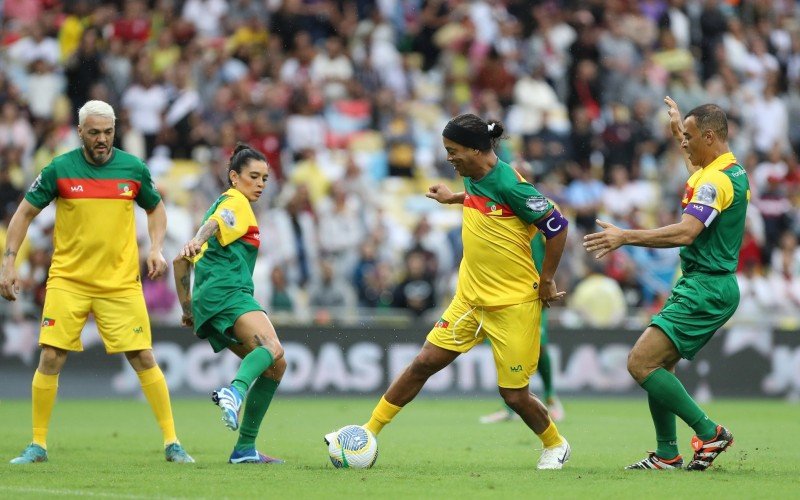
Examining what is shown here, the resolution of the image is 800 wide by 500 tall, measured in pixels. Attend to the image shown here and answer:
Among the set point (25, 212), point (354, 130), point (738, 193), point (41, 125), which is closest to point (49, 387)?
point (25, 212)

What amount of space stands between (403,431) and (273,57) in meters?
11.2

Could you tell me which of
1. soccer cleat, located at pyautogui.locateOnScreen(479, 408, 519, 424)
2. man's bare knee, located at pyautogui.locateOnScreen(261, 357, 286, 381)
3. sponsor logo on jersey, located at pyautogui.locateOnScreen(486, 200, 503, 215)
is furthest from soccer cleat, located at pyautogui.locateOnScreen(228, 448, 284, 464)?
soccer cleat, located at pyautogui.locateOnScreen(479, 408, 519, 424)

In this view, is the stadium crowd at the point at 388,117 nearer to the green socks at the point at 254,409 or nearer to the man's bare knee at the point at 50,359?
the man's bare knee at the point at 50,359

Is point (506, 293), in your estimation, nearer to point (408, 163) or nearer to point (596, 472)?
point (596, 472)

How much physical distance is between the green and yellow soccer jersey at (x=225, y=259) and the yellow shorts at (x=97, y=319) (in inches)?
27.5

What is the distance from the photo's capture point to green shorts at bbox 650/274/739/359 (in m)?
9.80

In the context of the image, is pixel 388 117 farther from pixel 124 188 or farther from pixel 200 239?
pixel 200 239

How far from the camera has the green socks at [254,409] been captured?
1045cm

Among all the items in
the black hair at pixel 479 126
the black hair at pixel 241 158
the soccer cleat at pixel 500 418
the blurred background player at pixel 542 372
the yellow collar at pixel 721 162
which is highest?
the black hair at pixel 479 126

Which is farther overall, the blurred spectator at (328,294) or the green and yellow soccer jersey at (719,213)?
the blurred spectator at (328,294)

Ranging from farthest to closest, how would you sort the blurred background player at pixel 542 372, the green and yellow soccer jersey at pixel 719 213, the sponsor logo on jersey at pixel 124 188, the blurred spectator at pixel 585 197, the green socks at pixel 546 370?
1. the blurred spectator at pixel 585 197
2. the green socks at pixel 546 370
3. the blurred background player at pixel 542 372
4. the sponsor logo on jersey at pixel 124 188
5. the green and yellow soccer jersey at pixel 719 213

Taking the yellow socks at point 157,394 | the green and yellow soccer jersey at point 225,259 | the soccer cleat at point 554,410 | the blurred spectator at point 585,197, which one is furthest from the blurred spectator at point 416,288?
the green and yellow soccer jersey at point 225,259

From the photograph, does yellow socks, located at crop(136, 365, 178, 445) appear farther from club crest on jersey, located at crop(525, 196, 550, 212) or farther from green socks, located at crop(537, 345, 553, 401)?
green socks, located at crop(537, 345, 553, 401)

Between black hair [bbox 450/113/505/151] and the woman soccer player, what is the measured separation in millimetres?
1757
